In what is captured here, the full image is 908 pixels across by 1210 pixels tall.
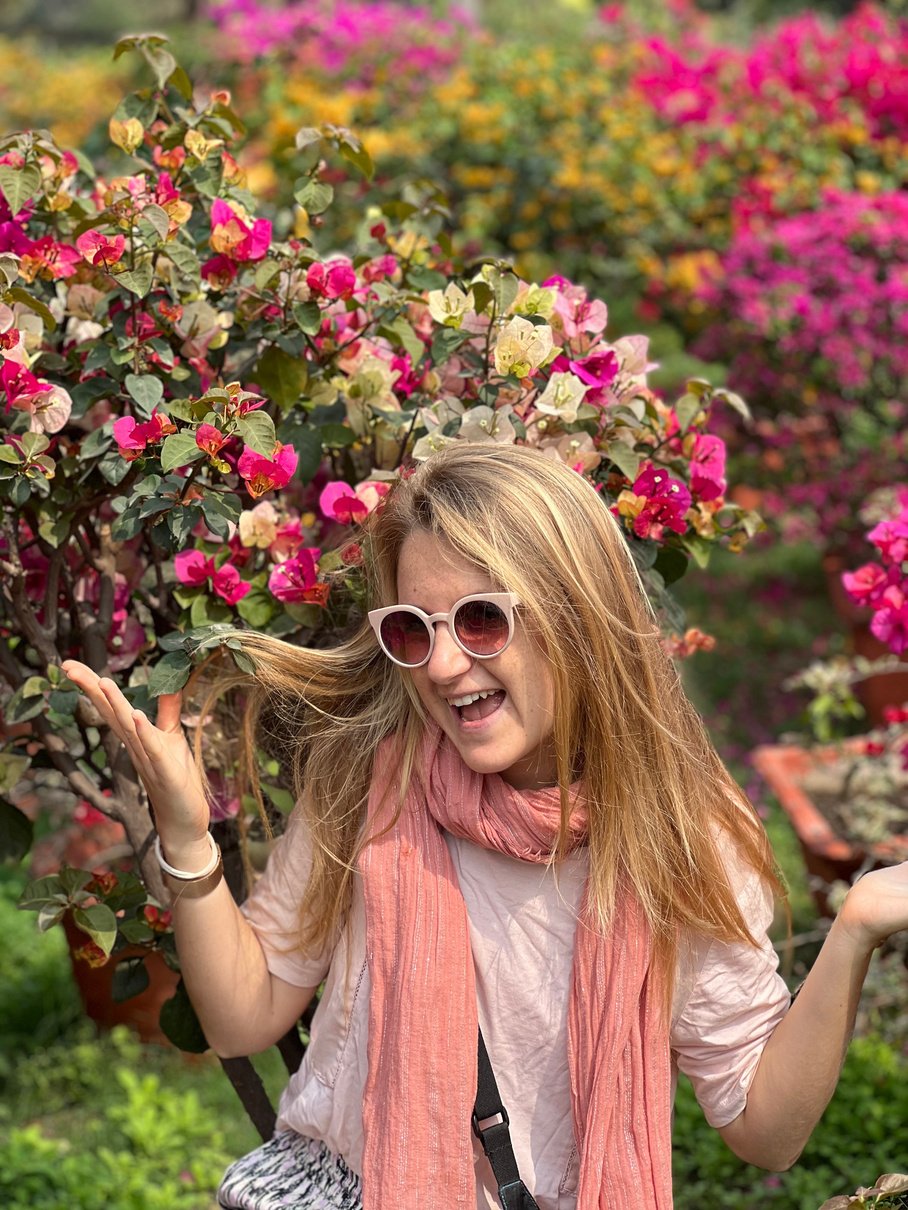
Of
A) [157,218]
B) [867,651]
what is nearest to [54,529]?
[157,218]

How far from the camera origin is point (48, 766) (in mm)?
1826

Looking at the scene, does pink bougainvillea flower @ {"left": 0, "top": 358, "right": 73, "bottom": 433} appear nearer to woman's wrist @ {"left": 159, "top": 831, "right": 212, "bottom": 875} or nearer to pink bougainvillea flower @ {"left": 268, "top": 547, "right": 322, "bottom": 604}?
pink bougainvillea flower @ {"left": 268, "top": 547, "right": 322, "bottom": 604}

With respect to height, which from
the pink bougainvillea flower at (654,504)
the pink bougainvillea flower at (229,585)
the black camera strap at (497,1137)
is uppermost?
the pink bougainvillea flower at (654,504)

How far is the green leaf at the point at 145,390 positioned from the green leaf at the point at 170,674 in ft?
0.91

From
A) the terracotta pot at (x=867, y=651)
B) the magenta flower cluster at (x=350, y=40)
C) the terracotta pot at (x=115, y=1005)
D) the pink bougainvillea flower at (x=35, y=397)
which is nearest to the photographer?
the pink bougainvillea flower at (x=35, y=397)

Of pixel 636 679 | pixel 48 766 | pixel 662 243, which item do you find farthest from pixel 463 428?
pixel 662 243

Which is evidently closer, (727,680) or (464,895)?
(464,895)

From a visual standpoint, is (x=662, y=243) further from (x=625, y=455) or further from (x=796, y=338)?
(x=625, y=455)

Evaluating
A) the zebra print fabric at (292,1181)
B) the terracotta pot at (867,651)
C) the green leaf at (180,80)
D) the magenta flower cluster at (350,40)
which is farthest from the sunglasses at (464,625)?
the magenta flower cluster at (350,40)

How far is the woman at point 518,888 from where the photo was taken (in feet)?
4.96

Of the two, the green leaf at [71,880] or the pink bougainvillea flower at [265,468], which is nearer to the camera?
the pink bougainvillea flower at [265,468]

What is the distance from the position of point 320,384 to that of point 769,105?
5123 mm

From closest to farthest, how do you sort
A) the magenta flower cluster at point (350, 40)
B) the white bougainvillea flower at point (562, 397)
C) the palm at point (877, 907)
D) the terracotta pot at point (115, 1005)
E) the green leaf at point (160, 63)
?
the palm at point (877, 907)
the white bougainvillea flower at point (562, 397)
the green leaf at point (160, 63)
the terracotta pot at point (115, 1005)
the magenta flower cluster at point (350, 40)

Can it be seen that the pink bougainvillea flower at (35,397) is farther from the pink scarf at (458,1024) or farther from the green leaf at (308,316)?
the pink scarf at (458,1024)
